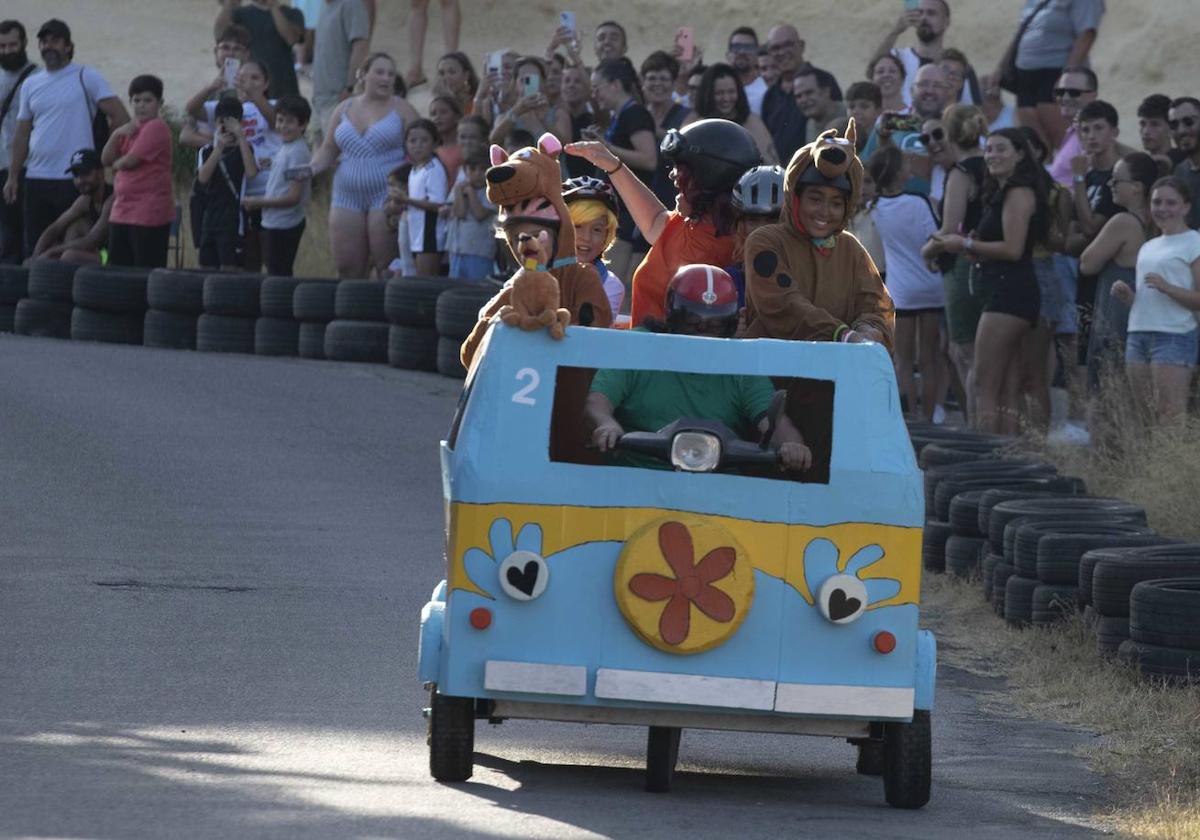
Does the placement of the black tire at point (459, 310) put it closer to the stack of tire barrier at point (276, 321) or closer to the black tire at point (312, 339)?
the black tire at point (312, 339)

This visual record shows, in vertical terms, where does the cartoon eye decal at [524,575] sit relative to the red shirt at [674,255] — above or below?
below

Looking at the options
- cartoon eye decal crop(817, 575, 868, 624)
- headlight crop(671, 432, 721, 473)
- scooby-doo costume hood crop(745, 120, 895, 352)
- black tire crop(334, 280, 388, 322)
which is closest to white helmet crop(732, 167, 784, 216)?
scooby-doo costume hood crop(745, 120, 895, 352)

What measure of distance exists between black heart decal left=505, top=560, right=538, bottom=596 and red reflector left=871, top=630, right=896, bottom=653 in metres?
1.02

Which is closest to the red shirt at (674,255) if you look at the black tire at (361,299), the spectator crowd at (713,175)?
the spectator crowd at (713,175)

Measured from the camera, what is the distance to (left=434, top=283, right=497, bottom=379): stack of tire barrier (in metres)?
17.6

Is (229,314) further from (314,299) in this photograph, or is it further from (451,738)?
(451,738)

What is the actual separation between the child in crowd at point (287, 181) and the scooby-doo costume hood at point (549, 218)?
37.1 ft

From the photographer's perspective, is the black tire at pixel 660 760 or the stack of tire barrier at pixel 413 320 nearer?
the black tire at pixel 660 760

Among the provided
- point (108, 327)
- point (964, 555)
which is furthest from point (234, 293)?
point (964, 555)

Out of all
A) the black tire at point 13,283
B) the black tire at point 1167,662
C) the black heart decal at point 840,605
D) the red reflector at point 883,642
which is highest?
the black tire at point 13,283

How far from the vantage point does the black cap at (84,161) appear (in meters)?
20.7

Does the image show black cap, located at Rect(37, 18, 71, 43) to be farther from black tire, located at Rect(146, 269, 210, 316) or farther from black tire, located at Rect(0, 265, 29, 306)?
black tire, located at Rect(146, 269, 210, 316)

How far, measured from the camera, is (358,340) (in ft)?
63.4

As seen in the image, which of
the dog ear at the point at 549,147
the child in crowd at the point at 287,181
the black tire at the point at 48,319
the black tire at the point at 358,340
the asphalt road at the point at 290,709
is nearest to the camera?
the asphalt road at the point at 290,709
